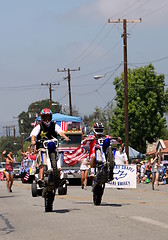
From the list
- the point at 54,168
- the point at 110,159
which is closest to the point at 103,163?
the point at 110,159

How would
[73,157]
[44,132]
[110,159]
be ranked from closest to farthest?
1. [44,132]
2. [110,159]
3. [73,157]

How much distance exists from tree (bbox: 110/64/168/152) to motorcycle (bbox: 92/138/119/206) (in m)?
52.5

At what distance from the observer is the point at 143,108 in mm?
67062

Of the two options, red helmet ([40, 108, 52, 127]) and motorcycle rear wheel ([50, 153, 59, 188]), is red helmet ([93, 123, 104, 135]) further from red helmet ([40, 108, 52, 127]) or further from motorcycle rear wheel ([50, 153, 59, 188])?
motorcycle rear wheel ([50, 153, 59, 188])

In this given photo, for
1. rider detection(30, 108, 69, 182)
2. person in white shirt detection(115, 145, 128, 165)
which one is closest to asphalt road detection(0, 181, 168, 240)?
rider detection(30, 108, 69, 182)

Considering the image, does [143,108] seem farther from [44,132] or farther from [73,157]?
[44,132]

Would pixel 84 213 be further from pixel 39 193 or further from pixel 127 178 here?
pixel 127 178

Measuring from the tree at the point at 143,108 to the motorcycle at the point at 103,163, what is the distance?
2066 inches

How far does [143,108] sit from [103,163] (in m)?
53.2

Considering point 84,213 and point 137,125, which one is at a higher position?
point 137,125

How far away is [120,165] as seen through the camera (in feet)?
80.8

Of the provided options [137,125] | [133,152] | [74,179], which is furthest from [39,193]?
[137,125]

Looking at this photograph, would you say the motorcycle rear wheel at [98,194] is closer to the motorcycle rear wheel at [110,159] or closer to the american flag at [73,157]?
the motorcycle rear wheel at [110,159]

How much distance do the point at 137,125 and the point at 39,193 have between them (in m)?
52.7
